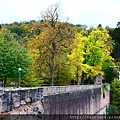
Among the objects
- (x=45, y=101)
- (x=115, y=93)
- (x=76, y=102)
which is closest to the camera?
(x=45, y=101)

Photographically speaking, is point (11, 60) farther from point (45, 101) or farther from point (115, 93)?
point (115, 93)

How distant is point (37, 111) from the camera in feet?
44.2

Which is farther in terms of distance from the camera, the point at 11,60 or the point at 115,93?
the point at 115,93

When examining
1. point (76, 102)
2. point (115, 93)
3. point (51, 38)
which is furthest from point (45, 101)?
point (115, 93)

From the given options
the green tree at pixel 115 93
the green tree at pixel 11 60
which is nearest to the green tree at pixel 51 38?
the green tree at pixel 11 60

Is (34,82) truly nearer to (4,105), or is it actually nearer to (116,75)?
(4,105)

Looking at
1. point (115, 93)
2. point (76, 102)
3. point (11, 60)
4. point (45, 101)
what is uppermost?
point (11, 60)

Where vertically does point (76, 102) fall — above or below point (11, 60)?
below

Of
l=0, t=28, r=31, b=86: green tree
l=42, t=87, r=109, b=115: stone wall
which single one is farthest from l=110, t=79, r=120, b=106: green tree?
l=0, t=28, r=31, b=86: green tree

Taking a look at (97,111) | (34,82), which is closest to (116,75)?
(97,111)

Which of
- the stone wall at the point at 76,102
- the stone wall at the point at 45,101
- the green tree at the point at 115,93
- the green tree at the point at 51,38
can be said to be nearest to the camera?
the stone wall at the point at 45,101

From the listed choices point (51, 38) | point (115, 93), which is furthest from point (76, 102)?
point (115, 93)

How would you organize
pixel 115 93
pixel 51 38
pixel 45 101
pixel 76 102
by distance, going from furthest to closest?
pixel 115 93 → pixel 51 38 → pixel 76 102 → pixel 45 101

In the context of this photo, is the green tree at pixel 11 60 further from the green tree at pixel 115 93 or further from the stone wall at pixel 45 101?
the green tree at pixel 115 93
